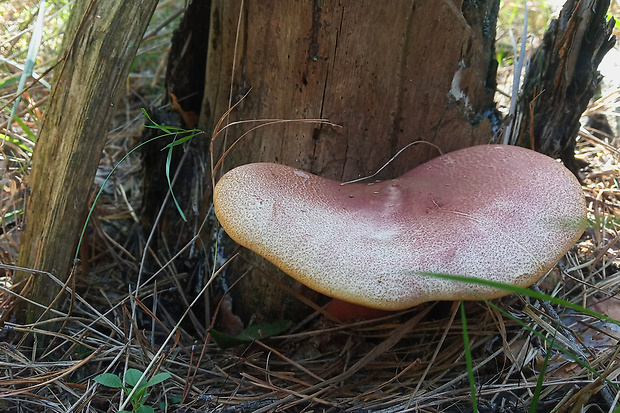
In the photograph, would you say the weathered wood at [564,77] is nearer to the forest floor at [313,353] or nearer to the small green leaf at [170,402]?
the forest floor at [313,353]

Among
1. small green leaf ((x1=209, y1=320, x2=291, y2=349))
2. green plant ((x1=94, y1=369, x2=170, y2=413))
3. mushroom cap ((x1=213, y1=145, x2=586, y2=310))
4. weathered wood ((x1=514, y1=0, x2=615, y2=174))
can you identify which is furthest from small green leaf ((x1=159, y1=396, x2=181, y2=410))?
weathered wood ((x1=514, y1=0, x2=615, y2=174))

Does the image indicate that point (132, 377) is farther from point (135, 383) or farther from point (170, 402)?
point (170, 402)

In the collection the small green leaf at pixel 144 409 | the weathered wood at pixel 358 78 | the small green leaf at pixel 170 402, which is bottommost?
the small green leaf at pixel 170 402

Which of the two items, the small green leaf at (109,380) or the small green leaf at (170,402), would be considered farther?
the small green leaf at (170,402)

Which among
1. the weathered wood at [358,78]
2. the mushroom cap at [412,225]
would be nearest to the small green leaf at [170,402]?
the weathered wood at [358,78]

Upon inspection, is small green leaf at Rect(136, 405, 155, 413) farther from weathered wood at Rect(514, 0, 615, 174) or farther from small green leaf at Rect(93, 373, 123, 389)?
weathered wood at Rect(514, 0, 615, 174)

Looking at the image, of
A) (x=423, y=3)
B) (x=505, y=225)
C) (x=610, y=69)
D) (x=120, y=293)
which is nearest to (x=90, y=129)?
(x=120, y=293)

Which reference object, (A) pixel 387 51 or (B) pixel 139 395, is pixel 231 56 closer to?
(A) pixel 387 51
